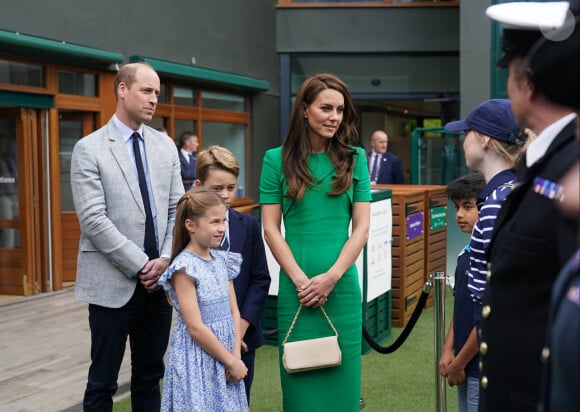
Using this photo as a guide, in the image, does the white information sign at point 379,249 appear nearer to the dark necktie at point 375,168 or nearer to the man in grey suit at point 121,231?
the man in grey suit at point 121,231

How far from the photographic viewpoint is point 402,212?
7.64m

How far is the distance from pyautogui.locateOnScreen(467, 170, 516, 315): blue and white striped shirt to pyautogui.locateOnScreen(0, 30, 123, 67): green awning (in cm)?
705

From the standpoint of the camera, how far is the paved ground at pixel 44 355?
5.48 m

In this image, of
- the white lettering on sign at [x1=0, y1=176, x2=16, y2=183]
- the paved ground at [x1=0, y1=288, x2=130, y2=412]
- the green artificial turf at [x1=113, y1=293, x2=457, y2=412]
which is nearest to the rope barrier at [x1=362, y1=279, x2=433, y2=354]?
the green artificial turf at [x1=113, y1=293, x2=457, y2=412]

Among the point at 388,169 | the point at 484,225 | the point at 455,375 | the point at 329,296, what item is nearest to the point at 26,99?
the point at 388,169

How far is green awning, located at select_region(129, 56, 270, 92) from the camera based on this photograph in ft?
40.0

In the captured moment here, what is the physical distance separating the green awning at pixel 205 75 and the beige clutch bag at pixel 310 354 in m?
8.60

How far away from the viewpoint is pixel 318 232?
3574mm

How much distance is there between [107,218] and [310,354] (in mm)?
1107

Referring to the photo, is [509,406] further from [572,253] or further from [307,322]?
[307,322]

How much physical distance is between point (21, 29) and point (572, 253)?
859 cm

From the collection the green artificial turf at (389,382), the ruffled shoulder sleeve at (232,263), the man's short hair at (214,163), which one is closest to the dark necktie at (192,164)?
the green artificial turf at (389,382)

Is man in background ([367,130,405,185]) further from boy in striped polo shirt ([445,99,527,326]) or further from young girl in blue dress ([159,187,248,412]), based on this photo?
boy in striped polo shirt ([445,99,527,326])

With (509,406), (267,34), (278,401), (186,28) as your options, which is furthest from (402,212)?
(267,34)
